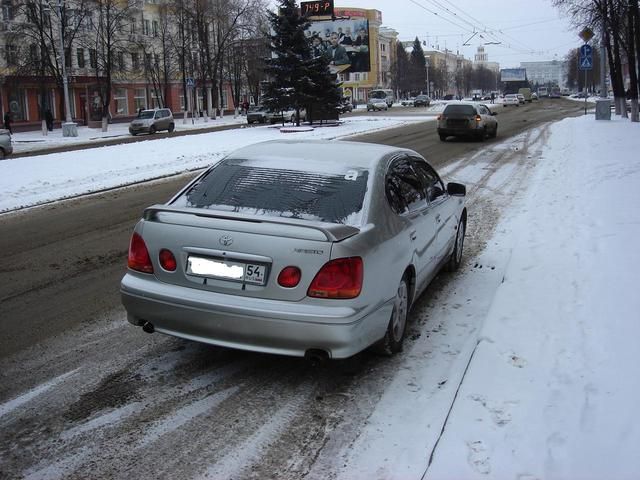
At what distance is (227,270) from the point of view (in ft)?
13.7

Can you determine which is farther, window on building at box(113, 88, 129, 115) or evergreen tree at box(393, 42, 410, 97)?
evergreen tree at box(393, 42, 410, 97)

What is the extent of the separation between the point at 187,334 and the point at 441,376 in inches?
67.2

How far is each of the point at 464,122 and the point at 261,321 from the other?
21.7m

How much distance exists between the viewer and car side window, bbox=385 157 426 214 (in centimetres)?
495

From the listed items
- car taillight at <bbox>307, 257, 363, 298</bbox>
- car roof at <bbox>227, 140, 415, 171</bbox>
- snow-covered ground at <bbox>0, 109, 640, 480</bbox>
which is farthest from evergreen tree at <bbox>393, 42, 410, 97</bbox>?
car taillight at <bbox>307, 257, 363, 298</bbox>

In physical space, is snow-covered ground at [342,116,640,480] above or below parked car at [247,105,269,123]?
below

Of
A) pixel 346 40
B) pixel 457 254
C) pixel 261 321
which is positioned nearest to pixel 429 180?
pixel 457 254

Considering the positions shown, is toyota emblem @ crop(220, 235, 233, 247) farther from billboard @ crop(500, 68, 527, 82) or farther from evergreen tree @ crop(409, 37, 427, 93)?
evergreen tree @ crop(409, 37, 427, 93)

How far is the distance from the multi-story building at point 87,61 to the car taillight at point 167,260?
42.2m

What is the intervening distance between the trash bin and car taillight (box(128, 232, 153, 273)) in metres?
31.4

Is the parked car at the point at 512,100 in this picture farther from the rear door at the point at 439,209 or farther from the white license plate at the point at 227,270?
the white license plate at the point at 227,270

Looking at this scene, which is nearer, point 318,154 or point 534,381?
point 534,381

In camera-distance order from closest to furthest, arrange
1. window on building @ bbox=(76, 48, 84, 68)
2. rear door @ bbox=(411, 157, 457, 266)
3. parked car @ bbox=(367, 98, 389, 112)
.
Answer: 1. rear door @ bbox=(411, 157, 457, 266)
2. window on building @ bbox=(76, 48, 84, 68)
3. parked car @ bbox=(367, 98, 389, 112)

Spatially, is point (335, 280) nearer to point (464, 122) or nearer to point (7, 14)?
point (464, 122)
